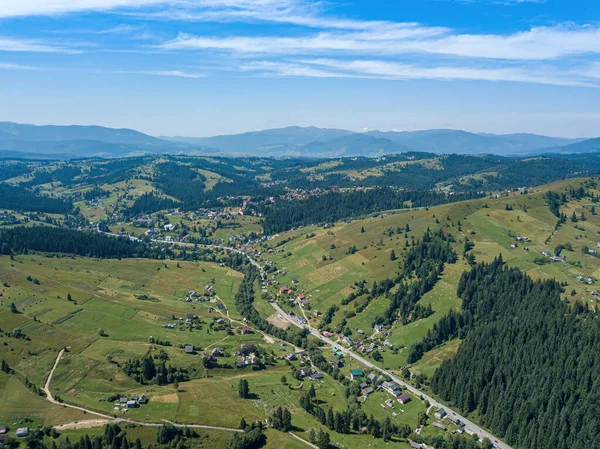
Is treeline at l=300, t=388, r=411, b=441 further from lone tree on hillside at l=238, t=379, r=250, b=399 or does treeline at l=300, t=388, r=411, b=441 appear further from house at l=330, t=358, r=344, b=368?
house at l=330, t=358, r=344, b=368

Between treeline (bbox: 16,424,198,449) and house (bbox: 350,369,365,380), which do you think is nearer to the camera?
treeline (bbox: 16,424,198,449)

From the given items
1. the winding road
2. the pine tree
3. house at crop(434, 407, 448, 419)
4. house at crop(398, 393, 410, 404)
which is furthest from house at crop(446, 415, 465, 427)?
the pine tree

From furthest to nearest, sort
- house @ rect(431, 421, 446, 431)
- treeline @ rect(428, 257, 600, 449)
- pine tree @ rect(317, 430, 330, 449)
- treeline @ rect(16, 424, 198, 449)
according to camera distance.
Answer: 1. house @ rect(431, 421, 446, 431)
2. treeline @ rect(428, 257, 600, 449)
3. pine tree @ rect(317, 430, 330, 449)
4. treeline @ rect(16, 424, 198, 449)

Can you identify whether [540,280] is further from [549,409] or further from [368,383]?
[368,383]

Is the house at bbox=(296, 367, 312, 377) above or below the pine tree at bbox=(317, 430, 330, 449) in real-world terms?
below

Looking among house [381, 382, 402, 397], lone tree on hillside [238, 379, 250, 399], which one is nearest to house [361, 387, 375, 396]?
house [381, 382, 402, 397]

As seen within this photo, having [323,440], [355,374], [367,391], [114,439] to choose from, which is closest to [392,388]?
[367,391]

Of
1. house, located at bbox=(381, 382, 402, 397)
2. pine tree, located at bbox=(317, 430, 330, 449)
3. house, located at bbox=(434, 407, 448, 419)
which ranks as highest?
pine tree, located at bbox=(317, 430, 330, 449)

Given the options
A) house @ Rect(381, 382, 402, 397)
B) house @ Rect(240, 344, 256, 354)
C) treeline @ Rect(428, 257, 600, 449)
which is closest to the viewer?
treeline @ Rect(428, 257, 600, 449)

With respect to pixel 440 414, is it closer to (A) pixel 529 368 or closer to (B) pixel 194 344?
(A) pixel 529 368

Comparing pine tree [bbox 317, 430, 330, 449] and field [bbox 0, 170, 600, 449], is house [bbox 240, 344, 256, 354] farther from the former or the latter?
pine tree [bbox 317, 430, 330, 449]
